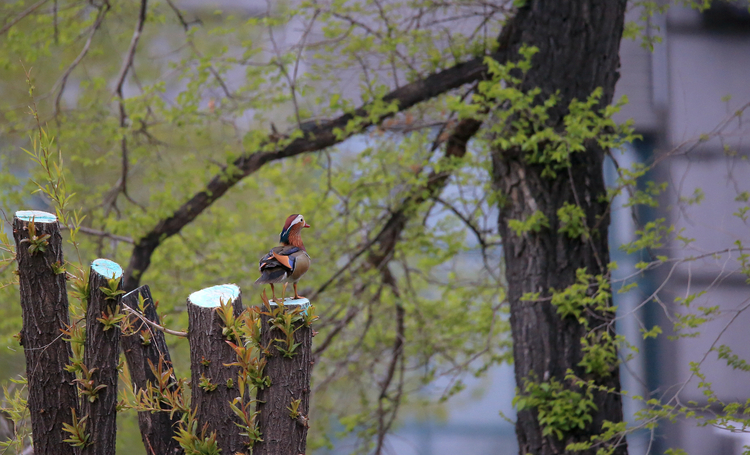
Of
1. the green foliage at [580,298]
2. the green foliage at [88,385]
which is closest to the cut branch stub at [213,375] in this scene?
the green foliage at [88,385]

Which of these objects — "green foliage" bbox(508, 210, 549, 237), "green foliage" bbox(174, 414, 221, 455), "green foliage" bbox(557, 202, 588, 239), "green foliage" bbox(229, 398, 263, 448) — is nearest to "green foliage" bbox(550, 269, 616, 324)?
"green foliage" bbox(557, 202, 588, 239)

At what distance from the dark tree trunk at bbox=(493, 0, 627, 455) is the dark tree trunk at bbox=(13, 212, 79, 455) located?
2.19 m

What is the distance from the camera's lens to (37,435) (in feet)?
4.76

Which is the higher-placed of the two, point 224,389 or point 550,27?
point 550,27

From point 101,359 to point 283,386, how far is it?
0.44 meters

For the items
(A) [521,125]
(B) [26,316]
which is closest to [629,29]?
(A) [521,125]

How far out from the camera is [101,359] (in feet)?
4.76

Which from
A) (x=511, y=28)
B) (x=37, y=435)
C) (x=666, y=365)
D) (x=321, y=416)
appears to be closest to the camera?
(x=37, y=435)

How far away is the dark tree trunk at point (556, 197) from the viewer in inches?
118

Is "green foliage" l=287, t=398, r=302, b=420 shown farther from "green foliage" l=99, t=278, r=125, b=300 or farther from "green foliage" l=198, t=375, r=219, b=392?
"green foliage" l=99, t=278, r=125, b=300

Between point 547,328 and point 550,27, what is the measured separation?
1.58 m

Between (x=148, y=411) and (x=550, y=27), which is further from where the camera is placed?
(x=550, y=27)

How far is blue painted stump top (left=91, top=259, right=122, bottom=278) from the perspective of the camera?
1473 millimetres

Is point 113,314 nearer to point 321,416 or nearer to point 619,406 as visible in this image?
point 619,406
